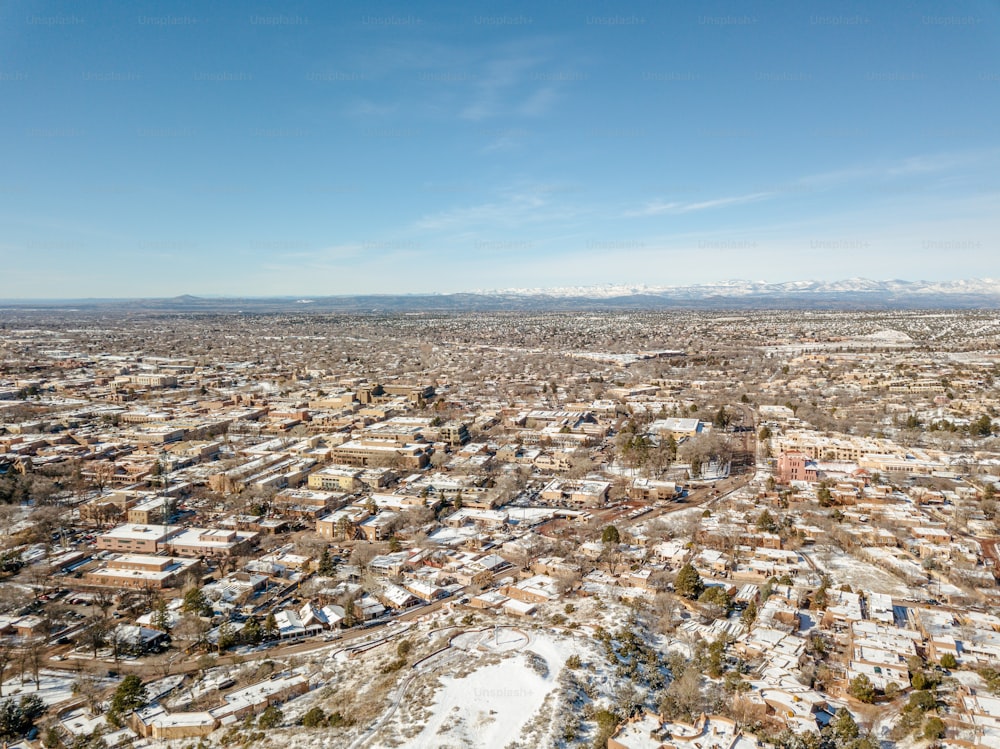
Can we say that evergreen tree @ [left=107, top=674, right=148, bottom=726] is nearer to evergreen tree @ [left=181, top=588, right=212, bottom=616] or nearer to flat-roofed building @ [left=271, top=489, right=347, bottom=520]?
evergreen tree @ [left=181, top=588, right=212, bottom=616]

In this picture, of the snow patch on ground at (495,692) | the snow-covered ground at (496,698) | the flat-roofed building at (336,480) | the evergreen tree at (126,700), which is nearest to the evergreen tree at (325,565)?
the snow patch on ground at (495,692)

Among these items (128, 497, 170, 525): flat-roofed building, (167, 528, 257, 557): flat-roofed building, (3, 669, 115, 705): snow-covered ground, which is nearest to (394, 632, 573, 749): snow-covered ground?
(3, 669, 115, 705): snow-covered ground

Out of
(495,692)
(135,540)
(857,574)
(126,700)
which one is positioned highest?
(135,540)

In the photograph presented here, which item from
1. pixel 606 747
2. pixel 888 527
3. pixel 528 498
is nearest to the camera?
pixel 606 747

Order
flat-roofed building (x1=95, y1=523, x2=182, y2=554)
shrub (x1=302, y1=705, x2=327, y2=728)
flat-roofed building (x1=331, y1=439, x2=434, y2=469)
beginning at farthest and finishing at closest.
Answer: flat-roofed building (x1=331, y1=439, x2=434, y2=469) < flat-roofed building (x1=95, y1=523, x2=182, y2=554) < shrub (x1=302, y1=705, x2=327, y2=728)

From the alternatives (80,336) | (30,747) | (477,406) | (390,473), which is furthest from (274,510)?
(80,336)

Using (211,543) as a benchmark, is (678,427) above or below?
above

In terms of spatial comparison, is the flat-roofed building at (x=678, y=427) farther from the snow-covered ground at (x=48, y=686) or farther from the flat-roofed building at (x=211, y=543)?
the snow-covered ground at (x=48, y=686)

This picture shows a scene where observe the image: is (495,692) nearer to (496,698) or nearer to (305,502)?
(496,698)

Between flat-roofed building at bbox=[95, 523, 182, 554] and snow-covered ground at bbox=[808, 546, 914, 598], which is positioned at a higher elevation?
flat-roofed building at bbox=[95, 523, 182, 554]

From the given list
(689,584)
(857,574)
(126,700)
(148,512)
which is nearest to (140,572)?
(148,512)

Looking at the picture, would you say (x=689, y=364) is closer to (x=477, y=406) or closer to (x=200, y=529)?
(x=477, y=406)
